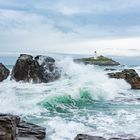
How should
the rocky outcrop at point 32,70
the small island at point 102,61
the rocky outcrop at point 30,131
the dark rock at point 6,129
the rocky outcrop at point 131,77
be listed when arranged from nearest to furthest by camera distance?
the dark rock at point 6,129
the rocky outcrop at point 30,131
the rocky outcrop at point 32,70
the rocky outcrop at point 131,77
the small island at point 102,61

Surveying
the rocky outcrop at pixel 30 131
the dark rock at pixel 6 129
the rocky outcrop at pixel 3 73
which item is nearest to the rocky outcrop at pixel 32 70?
the rocky outcrop at pixel 3 73

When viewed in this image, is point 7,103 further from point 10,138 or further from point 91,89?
point 10,138

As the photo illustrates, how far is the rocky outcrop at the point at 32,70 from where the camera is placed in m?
28.0

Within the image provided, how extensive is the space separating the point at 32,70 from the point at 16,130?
58.8 feet

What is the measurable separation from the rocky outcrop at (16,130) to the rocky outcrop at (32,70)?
16.6 m

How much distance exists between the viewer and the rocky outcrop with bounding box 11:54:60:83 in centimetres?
2795

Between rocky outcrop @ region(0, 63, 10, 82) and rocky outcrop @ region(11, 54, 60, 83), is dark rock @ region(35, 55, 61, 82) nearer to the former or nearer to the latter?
rocky outcrop @ region(11, 54, 60, 83)

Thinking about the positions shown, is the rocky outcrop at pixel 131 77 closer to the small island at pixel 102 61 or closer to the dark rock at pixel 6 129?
the dark rock at pixel 6 129

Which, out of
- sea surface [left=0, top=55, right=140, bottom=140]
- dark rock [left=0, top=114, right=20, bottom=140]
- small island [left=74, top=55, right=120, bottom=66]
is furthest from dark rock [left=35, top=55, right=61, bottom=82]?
small island [left=74, top=55, right=120, bottom=66]

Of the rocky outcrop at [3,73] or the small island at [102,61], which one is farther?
the small island at [102,61]

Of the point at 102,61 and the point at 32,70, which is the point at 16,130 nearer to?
the point at 32,70

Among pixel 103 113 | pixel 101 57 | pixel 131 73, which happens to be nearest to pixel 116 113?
pixel 103 113

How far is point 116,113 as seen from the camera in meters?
16.0

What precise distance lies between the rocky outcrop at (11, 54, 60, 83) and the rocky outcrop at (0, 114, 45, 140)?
16552 mm
